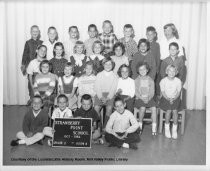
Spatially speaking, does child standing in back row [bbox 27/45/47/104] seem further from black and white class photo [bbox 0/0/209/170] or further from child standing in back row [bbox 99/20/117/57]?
child standing in back row [bbox 99/20/117/57]

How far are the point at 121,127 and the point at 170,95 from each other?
0.35 meters

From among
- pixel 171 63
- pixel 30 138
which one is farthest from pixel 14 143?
pixel 171 63

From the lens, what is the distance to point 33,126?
2371 mm

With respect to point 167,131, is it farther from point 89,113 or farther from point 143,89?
point 89,113

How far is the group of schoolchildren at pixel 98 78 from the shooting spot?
2.37 metres

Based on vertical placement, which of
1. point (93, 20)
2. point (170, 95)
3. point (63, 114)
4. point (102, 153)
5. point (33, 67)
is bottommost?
point (102, 153)

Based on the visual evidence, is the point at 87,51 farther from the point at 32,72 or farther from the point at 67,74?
the point at 32,72

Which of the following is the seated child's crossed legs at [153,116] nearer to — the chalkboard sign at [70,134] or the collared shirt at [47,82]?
the chalkboard sign at [70,134]

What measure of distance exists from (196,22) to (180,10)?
0.12 m

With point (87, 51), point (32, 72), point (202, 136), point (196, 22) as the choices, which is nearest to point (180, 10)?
point (196, 22)

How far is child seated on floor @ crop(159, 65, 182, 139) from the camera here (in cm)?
240

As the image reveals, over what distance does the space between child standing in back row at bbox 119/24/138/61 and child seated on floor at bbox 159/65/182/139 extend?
0.23 metres

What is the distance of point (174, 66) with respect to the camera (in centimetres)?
240

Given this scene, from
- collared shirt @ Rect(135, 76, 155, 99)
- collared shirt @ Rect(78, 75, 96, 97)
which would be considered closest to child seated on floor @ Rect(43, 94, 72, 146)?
collared shirt @ Rect(78, 75, 96, 97)
